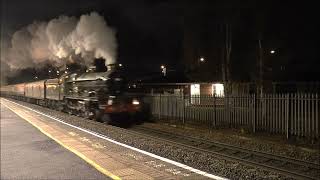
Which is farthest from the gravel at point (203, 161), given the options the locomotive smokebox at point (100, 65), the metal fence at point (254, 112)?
the locomotive smokebox at point (100, 65)

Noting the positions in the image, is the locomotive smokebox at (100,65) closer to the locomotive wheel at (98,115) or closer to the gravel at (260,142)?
the locomotive wheel at (98,115)

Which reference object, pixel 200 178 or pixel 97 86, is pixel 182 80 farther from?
pixel 200 178

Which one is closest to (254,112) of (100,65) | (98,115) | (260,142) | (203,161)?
(260,142)

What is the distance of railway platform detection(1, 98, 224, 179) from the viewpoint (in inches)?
307

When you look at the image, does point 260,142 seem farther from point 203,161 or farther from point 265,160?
point 203,161

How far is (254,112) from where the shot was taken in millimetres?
15812

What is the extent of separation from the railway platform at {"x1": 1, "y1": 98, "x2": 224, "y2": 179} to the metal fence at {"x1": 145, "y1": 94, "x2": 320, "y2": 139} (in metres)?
6.40

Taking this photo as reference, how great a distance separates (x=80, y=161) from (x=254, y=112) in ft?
28.8

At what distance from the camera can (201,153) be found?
11062 millimetres

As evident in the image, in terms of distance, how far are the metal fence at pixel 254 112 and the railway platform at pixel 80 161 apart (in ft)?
21.0

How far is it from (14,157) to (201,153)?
16.2 ft

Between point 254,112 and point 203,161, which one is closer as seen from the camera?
point 203,161

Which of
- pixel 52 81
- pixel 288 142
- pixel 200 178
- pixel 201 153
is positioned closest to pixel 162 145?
pixel 201 153

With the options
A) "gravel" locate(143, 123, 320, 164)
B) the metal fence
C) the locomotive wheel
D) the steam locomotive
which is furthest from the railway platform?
the locomotive wheel
